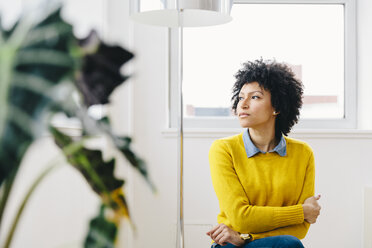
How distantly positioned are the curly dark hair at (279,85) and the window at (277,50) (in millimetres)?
782

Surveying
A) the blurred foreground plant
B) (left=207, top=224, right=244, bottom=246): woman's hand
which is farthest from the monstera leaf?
(left=207, top=224, right=244, bottom=246): woman's hand

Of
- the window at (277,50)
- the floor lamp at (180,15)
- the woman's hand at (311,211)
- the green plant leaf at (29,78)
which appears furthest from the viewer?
the window at (277,50)

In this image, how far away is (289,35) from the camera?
2.57m

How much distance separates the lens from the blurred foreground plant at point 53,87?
0.34m

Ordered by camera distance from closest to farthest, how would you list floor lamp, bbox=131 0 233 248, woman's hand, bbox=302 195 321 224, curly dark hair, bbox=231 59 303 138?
floor lamp, bbox=131 0 233 248 → woman's hand, bbox=302 195 321 224 → curly dark hair, bbox=231 59 303 138

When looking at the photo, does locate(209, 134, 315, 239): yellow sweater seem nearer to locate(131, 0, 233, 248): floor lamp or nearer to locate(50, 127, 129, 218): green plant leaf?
locate(131, 0, 233, 248): floor lamp

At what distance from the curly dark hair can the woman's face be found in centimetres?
2

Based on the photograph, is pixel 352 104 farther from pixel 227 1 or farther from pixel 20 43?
pixel 20 43

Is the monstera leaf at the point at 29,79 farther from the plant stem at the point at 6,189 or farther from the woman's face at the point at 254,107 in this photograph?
the woman's face at the point at 254,107

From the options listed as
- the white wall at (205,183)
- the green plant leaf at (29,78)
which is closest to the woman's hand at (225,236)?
the white wall at (205,183)

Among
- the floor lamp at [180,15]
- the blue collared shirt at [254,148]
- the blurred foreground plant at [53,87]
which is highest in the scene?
the floor lamp at [180,15]

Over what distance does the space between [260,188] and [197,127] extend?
3.02 ft

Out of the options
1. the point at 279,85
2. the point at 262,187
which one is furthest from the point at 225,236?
the point at 279,85

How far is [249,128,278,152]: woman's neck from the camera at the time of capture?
1.73 meters
